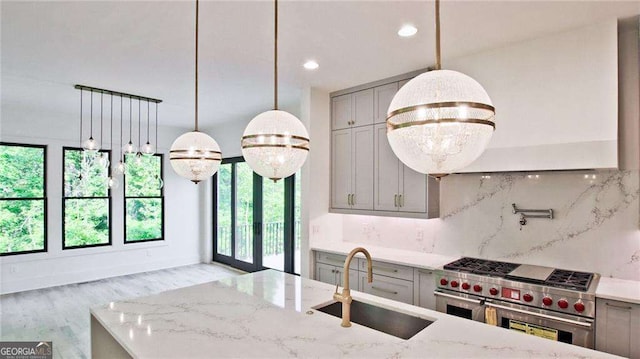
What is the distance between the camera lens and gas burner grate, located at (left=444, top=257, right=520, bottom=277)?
2934mm

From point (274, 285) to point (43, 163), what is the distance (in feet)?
17.3

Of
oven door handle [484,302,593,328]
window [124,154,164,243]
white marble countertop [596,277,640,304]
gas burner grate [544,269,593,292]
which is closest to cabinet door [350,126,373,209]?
oven door handle [484,302,593,328]

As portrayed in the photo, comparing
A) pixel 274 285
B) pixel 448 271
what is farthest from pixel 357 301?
pixel 448 271

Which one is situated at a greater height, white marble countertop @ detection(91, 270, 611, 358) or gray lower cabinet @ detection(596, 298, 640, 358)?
white marble countertop @ detection(91, 270, 611, 358)

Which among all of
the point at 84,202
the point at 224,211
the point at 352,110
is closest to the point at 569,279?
the point at 352,110

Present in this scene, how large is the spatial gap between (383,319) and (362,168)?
219cm

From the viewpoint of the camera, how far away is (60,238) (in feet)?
19.3

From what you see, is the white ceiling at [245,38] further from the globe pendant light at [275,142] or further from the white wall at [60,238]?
the white wall at [60,238]

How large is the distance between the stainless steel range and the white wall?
4707mm

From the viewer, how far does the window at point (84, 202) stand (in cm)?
602

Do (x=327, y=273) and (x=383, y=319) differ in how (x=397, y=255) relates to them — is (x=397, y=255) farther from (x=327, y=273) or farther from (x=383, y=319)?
(x=383, y=319)

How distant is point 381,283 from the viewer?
357cm

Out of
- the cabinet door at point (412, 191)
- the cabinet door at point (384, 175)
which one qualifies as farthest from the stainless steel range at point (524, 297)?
the cabinet door at point (384, 175)

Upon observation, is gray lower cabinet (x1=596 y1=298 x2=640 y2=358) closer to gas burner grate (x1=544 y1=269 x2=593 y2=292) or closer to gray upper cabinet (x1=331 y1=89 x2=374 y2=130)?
gas burner grate (x1=544 y1=269 x2=593 y2=292)
